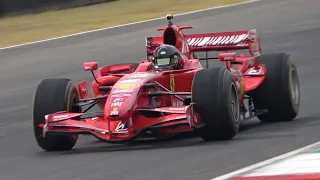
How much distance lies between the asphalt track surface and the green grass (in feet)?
3.69

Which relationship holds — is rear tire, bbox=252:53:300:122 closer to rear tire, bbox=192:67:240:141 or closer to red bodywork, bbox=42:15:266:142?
→ red bodywork, bbox=42:15:266:142

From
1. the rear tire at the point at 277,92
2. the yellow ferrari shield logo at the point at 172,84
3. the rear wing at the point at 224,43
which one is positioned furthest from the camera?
the rear wing at the point at 224,43

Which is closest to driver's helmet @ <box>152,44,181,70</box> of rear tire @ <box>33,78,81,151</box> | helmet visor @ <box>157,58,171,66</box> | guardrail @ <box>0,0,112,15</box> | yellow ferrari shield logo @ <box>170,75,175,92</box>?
helmet visor @ <box>157,58,171,66</box>

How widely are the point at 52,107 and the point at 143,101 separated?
97 centimetres

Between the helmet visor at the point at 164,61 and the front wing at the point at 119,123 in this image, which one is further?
the helmet visor at the point at 164,61

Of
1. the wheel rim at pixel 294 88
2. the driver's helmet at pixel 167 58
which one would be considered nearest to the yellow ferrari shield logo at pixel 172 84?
the driver's helmet at pixel 167 58

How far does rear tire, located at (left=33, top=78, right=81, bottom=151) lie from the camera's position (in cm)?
986

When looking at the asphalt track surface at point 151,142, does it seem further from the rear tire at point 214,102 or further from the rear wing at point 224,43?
the rear wing at point 224,43

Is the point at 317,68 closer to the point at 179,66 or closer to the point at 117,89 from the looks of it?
the point at 179,66

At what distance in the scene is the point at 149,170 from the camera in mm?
8344

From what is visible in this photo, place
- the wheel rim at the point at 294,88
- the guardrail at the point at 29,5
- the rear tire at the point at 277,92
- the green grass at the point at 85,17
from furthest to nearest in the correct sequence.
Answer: the guardrail at the point at 29,5, the green grass at the point at 85,17, the wheel rim at the point at 294,88, the rear tire at the point at 277,92

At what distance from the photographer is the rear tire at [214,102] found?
9.39m

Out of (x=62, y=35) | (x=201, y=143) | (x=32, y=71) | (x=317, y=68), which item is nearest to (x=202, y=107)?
(x=201, y=143)

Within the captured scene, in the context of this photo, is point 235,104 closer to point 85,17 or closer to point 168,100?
point 168,100
